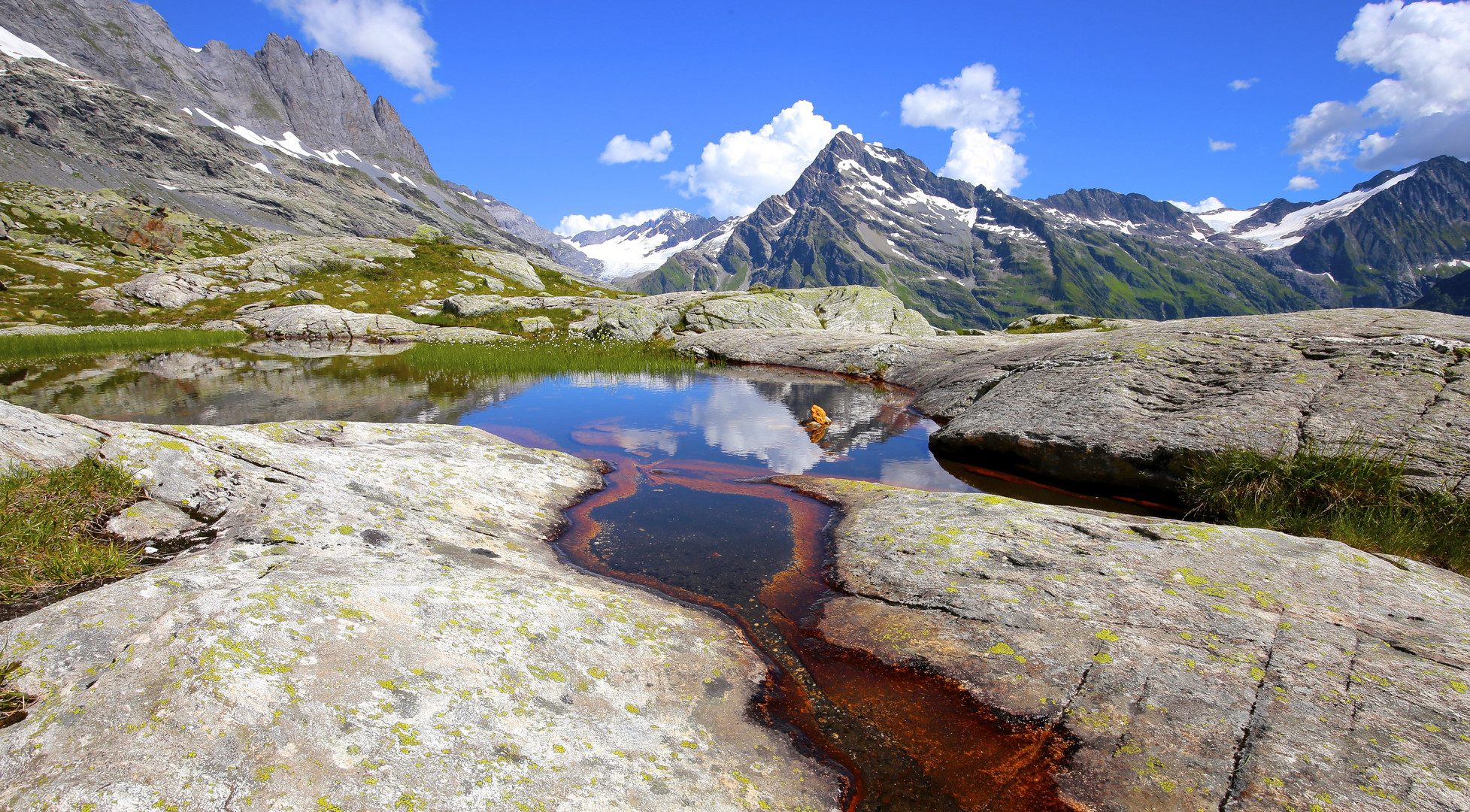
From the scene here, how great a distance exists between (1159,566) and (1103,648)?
2.24m

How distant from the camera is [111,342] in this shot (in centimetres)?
4250

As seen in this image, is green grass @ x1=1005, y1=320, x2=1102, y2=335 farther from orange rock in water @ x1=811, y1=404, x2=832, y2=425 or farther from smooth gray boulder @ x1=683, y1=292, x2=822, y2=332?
orange rock in water @ x1=811, y1=404, x2=832, y2=425

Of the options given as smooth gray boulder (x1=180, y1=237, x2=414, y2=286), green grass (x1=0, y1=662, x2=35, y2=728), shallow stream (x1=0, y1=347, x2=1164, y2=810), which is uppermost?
smooth gray boulder (x1=180, y1=237, x2=414, y2=286)

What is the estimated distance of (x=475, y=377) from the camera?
3353 centimetres

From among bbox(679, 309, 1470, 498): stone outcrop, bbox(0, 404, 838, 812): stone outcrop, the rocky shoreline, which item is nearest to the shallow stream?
the rocky shoreline

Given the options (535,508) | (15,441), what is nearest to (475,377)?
(535,508)

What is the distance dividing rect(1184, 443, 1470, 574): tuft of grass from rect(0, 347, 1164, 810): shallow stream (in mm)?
2239

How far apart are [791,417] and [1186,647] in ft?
58.5

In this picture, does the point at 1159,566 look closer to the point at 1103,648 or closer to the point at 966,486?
the point at 1103,648

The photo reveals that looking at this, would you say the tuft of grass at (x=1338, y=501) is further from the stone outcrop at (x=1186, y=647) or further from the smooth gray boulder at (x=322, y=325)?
A: the smooth gray boulder at (x=322, y=325)

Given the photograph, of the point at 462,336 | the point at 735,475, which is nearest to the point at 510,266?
the point at 462,336

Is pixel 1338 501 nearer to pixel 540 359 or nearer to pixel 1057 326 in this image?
pixel 540 359

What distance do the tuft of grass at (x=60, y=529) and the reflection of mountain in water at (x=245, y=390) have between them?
13.9 m

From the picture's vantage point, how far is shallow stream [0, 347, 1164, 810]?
588 cm
